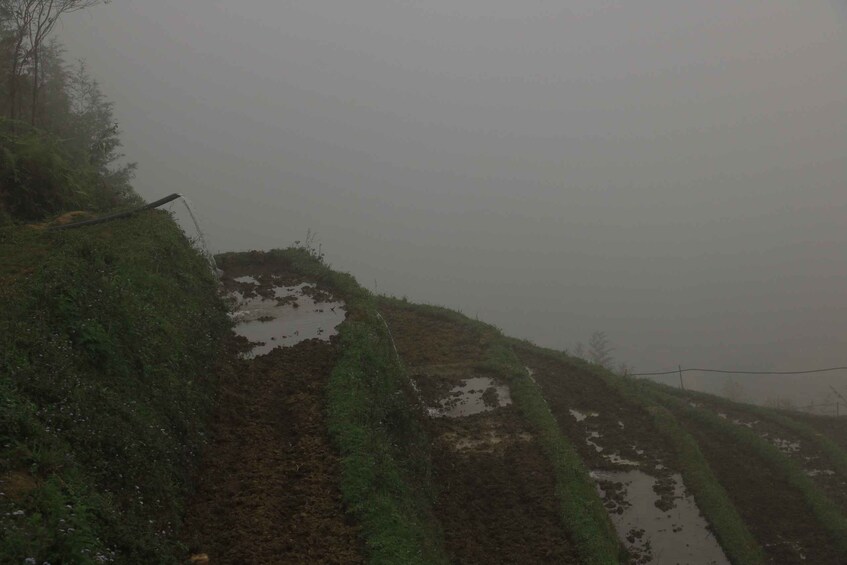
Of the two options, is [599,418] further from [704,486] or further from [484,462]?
[484,462]

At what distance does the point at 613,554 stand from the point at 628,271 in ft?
375

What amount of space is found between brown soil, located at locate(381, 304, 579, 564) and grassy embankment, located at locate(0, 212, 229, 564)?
15.6 feet

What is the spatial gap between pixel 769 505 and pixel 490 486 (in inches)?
288

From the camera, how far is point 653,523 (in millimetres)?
13281

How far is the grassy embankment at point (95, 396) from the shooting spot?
5906 mm

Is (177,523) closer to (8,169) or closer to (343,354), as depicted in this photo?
(343,354)

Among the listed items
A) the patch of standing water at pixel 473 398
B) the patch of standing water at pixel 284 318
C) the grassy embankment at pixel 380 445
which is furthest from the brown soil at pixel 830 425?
the patch of standing water at pixel 284 318

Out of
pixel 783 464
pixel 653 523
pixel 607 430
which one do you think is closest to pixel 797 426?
pixel 783 464

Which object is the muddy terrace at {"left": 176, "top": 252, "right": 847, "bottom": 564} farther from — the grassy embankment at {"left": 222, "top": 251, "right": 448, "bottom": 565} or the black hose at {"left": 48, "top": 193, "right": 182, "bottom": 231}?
the black hose at {"left": 48, "top": 193, "right": 182, "bottom": 231}

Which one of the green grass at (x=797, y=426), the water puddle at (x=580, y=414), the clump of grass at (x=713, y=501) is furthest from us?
the green grass at (x=797, y=426)

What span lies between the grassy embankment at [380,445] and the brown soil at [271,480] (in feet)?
0.79

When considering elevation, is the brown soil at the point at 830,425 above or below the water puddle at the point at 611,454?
below

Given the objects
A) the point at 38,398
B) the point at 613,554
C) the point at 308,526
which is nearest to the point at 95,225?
the point at 38,398

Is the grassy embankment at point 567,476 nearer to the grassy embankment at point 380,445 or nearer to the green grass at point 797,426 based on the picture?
the grassy embankment at point 380,445
